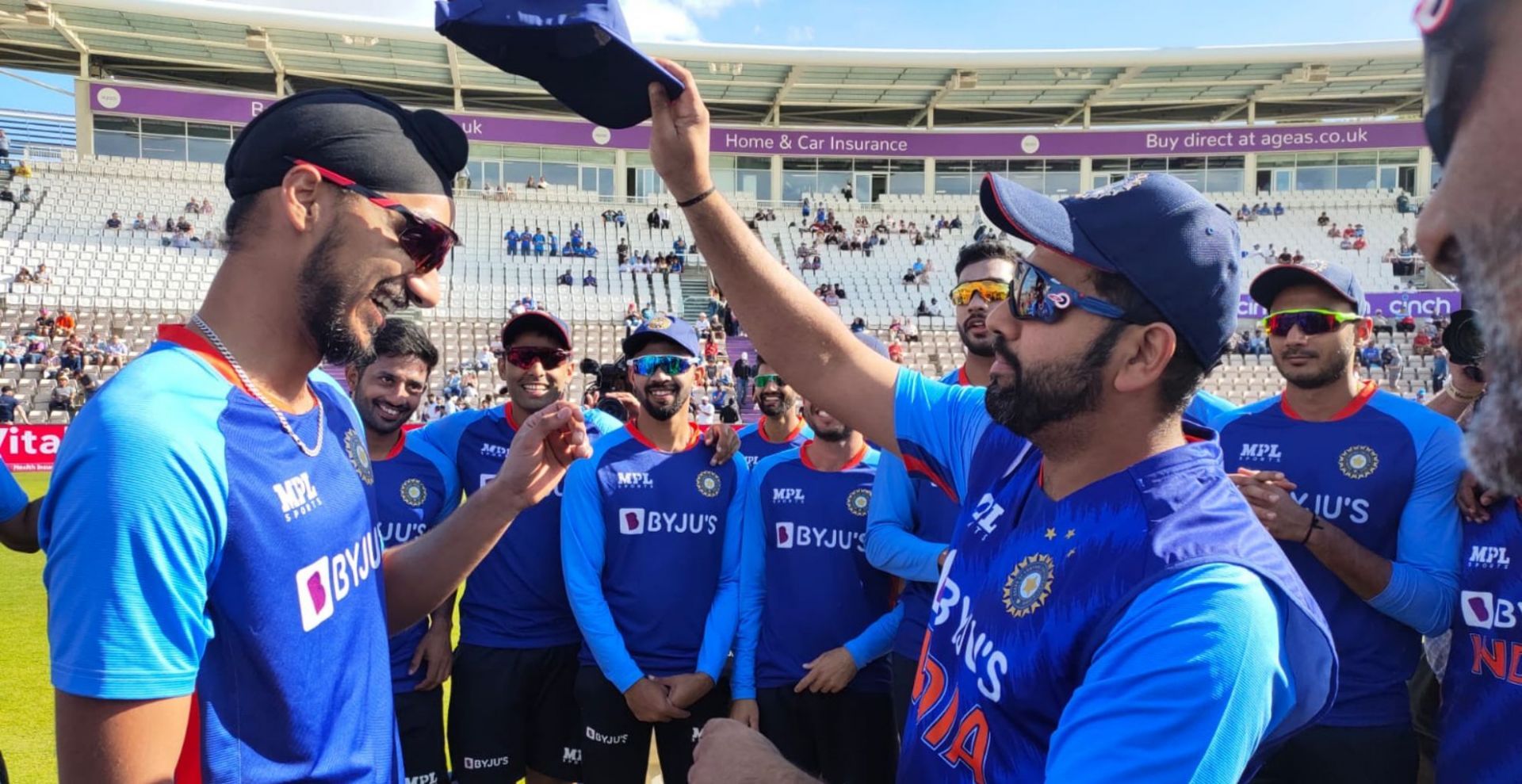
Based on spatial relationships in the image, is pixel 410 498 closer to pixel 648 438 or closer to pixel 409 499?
pixel 409 499

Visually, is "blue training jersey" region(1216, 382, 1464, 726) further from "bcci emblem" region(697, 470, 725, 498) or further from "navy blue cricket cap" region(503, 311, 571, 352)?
"navy blue cricket cap" region(503, 311, 571, 352)

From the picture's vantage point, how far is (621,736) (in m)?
4.47

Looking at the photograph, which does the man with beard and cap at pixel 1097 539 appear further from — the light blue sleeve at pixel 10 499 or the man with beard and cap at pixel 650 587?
the light blue sleeve at pixel 10 499

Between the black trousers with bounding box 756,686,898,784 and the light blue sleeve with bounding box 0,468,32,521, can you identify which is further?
the black trousers with bounding box 756,686,898,784

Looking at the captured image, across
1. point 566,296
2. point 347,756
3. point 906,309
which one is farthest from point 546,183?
point 347,756

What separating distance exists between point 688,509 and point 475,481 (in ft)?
3.86

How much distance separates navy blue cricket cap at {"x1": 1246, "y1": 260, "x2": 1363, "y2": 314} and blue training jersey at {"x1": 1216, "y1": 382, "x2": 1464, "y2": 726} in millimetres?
420

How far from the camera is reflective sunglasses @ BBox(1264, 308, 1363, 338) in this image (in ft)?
12.1

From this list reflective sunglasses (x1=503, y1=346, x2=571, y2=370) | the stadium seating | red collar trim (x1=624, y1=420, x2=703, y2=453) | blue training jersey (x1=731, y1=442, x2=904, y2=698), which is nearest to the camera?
blue training jersey (x1=731, y1=442, x2=904, y2=698)

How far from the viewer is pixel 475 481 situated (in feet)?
16.1

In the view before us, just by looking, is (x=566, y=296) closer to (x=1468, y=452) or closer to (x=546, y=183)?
(x=546, y=183)

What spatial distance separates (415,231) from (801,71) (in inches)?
1477

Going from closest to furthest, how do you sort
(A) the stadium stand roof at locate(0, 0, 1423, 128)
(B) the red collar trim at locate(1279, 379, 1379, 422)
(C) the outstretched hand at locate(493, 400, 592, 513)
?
(C) the outstretched hand at locate(493, 400, 592, 513)
(B) the red collar trim at locate(1279, 379, 1379, 422)
(A) the stadium stand roof at locate(0, 0, 1423, 128)

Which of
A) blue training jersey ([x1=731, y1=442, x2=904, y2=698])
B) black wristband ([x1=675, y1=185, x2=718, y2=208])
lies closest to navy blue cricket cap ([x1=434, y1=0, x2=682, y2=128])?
black wristband ([x1=675, y1=185, x2=718, y2=208])
